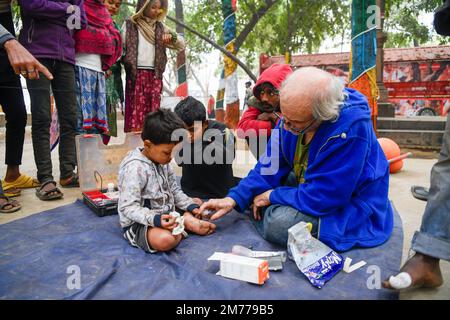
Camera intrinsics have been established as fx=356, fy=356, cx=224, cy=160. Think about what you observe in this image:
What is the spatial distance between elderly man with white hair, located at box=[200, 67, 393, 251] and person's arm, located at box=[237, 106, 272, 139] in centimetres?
96

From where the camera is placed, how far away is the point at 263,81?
2859 mm

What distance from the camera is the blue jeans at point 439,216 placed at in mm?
1516

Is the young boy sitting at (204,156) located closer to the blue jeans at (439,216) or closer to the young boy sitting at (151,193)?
the young boy sitting at (151,193)

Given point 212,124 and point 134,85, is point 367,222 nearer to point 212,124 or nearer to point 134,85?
point 212,124

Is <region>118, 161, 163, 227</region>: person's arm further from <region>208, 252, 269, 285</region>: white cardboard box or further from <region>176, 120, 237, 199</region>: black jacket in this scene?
<region>176, 120, 237, 199</region>: black jacket

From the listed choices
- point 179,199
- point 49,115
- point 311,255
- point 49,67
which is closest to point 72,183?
point 49,115

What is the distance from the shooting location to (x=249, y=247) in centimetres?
202

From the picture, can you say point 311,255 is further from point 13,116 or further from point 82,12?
point 82,12

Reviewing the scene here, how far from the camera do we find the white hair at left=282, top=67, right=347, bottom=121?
5.74ft

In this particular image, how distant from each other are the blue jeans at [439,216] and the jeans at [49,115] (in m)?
2.79

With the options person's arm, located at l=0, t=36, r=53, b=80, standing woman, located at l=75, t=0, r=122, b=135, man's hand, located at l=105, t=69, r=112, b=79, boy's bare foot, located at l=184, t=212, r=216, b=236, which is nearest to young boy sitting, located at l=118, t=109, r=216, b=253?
boy's bare foot, located at l=184, t=212, r=216, b=236

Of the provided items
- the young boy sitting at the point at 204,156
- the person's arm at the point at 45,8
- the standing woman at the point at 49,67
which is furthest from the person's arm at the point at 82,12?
the young boy sitting at the point at 204,156

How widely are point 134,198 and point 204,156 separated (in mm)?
898
